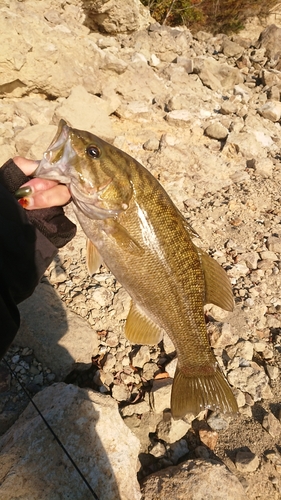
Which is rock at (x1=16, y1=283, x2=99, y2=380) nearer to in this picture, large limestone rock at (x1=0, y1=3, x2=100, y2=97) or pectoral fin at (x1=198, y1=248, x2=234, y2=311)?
pectoral fin at (x1=198, y1=248, x2=234, y2=311)

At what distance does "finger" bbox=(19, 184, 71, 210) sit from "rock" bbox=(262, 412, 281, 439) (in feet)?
8.09

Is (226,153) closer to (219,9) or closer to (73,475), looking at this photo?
(73,475)

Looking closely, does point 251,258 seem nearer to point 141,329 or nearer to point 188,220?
point 188,220

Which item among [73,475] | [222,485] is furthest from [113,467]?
[222,485]

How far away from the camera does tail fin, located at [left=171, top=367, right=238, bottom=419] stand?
2242mm

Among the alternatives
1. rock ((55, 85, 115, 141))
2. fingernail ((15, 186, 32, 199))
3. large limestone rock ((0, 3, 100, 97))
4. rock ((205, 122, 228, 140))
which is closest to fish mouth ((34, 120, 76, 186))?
fingernail ((15, 186, 32, 199))

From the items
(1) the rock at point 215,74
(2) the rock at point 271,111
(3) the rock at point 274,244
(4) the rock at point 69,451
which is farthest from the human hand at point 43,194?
(1) the rock at point 215,74

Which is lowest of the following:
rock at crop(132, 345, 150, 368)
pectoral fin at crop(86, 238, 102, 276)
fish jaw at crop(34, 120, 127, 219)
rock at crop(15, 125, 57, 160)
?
rock at crop(132, 345, 150, 368)

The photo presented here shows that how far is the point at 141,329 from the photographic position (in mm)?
2373

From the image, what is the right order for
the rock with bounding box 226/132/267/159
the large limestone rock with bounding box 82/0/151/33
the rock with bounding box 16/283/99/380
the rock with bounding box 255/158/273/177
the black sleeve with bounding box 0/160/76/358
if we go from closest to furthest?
the black sleeve with bounding box 0/160/76/358, the rock with bounding box 16/283/99/380, the rock with bounding box 255/158/273/177, the rock with bounding box 226/132/267/159, the large limestone rock with bounding box 82/0/151/33

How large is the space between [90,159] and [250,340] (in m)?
2.52

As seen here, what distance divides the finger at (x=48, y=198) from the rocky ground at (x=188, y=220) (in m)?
1.01

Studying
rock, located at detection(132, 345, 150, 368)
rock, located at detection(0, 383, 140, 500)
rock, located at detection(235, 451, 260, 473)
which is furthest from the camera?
rock, located at detection(132, 345, 150, 368)

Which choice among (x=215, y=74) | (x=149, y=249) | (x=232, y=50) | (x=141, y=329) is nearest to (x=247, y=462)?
(x=141, y=329)
